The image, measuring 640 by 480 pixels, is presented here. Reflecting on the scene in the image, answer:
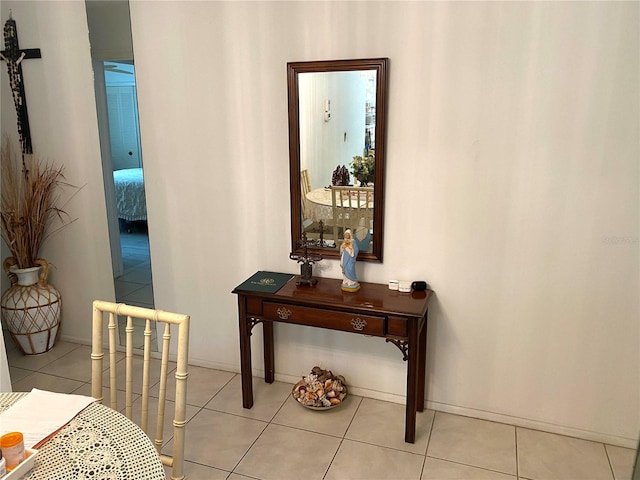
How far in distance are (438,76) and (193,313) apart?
195 cm

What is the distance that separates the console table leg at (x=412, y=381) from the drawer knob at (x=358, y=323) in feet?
0.70

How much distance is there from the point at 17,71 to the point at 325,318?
2465 mm

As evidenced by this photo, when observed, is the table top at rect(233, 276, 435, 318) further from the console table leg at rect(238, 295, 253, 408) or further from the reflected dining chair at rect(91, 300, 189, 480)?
the reflected dining chair at rect(91, 300, 189, 480)

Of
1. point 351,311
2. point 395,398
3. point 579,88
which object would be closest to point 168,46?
point 351,311

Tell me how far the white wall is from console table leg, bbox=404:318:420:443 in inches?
12.4

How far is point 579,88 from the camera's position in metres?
2.09

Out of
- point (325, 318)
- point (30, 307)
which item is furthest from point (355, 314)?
point (30, 307)

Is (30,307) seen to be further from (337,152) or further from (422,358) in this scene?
(422,358)

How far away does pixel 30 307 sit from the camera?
317 cm

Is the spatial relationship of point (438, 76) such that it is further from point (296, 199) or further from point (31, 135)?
point (31, 135)

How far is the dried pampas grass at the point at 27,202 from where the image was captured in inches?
123

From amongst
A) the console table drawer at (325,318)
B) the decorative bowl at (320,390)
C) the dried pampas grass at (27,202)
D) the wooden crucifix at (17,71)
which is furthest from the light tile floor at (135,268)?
the decorative bowl at (320,390)

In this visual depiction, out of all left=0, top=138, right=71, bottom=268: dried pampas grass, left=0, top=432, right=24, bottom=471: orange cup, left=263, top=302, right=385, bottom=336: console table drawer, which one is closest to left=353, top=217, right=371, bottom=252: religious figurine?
left=263, top=302, right=385, bottom=336: console table drawer

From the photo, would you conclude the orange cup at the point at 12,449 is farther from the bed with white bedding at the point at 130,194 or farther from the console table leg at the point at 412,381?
the bed with white bedding at the point at 130,194
